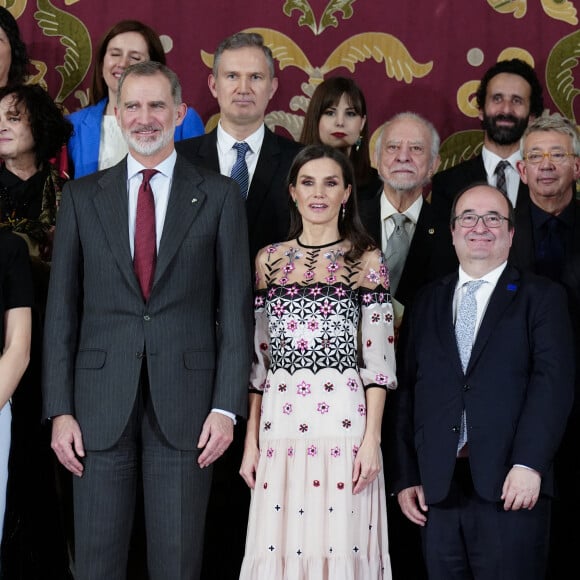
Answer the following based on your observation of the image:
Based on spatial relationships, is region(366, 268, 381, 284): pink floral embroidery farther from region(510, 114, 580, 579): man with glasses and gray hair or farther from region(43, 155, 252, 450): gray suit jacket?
region(510, 114, 580, 579): man with glasses and gray hair

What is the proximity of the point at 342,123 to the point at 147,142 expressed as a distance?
3.80 ft

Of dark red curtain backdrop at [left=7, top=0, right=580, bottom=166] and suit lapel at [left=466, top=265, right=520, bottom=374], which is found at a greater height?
dark red curtain backdrop at [left=7, top=0, right=580, bottom=166]

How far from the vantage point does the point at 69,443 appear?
2.79 m

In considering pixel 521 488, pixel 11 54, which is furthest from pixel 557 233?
pixel 11 54

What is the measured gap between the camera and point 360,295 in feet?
10.1

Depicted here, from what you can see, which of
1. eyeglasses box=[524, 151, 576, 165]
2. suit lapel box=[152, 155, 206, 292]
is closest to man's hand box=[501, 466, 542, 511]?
suit lapel box=[152, 155, 206, 292]

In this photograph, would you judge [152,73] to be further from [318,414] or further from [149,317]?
[318,414]

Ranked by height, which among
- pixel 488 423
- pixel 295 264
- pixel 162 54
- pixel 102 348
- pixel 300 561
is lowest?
pixel 300 561

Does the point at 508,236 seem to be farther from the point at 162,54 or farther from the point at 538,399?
the point at 162,54

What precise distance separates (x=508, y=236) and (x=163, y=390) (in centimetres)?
110

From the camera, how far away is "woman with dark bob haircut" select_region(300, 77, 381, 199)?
12.8 ft

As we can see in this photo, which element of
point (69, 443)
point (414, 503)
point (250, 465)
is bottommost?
point (414, 503)

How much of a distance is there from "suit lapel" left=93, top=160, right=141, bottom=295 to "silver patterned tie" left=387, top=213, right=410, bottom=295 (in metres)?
1.07

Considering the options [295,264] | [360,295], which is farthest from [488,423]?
[295,264]
